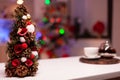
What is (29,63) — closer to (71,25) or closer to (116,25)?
(116,25)

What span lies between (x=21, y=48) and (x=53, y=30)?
3.27 meters

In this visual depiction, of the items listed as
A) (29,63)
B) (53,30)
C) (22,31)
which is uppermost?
(22,31)

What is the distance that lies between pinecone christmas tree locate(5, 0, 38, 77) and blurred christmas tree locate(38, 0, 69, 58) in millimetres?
3103

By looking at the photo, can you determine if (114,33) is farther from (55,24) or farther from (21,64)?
(21,64)

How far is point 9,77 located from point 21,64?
9 centimetres

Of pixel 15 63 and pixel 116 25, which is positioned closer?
pixel 15 63

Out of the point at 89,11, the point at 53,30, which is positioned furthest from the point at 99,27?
the point at 53,30

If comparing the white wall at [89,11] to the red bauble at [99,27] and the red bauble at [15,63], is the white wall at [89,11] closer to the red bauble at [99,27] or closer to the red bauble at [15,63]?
the red bauble at [99,27]

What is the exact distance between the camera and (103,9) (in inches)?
162

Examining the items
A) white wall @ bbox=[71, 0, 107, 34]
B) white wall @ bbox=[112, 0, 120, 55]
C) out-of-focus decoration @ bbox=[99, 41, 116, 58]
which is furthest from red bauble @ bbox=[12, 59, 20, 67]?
white wall @ bbox=[71, 0, 107, 34]

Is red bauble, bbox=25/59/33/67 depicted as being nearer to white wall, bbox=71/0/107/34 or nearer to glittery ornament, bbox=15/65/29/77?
glittery ornament, bbox=15/65/29/77

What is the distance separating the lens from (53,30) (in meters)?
4.44

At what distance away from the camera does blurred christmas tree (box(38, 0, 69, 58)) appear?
4410mm

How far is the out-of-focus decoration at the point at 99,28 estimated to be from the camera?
4183mm
